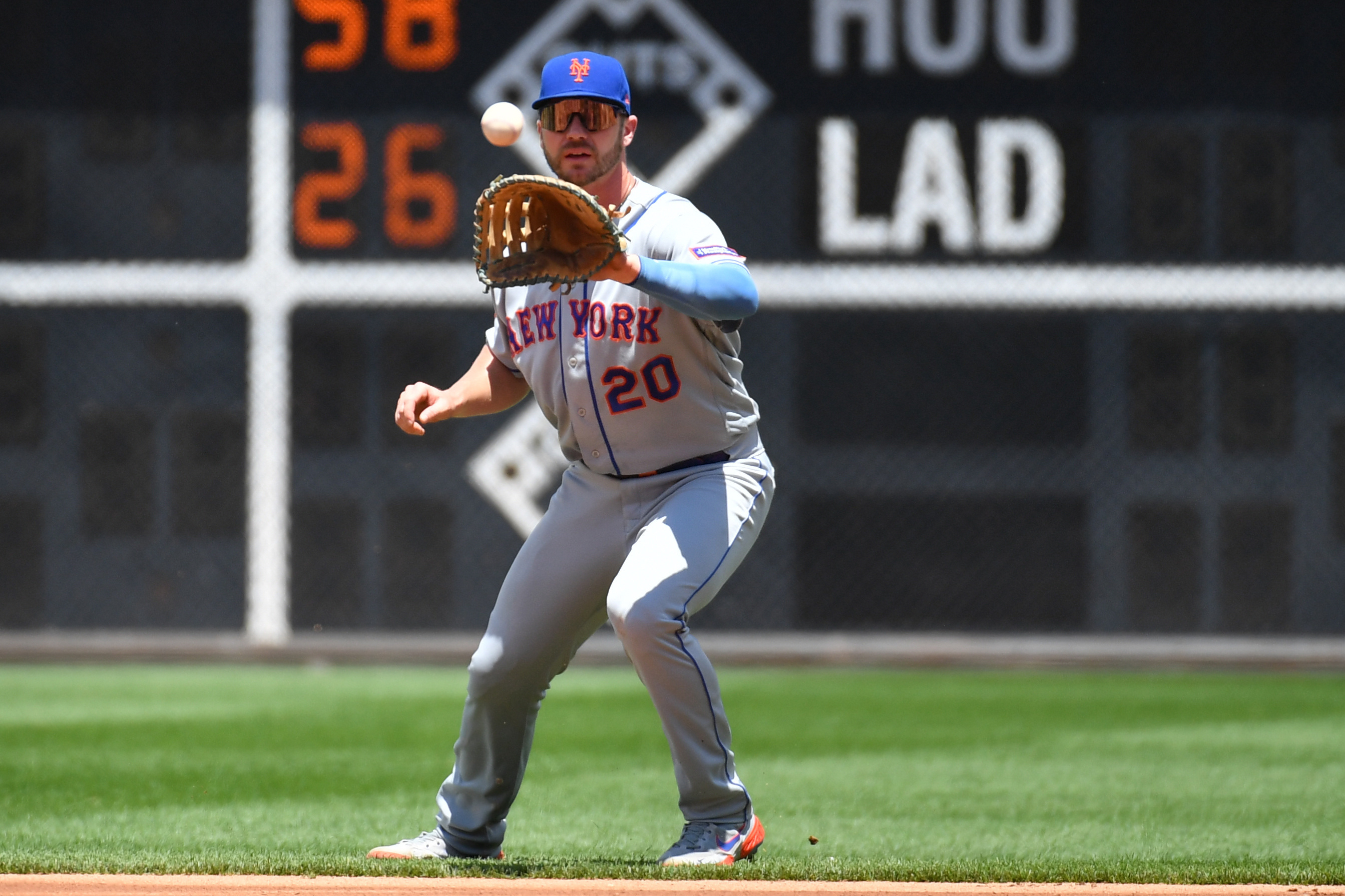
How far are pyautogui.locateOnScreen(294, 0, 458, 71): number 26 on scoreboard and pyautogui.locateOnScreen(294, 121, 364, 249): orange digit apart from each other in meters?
0.32

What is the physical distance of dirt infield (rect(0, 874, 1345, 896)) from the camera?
266 centimetres

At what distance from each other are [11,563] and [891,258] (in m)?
4.29

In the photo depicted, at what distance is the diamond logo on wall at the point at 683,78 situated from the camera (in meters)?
7.97

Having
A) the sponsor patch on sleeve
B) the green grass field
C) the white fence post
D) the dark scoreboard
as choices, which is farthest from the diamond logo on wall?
the sponsor patch on sleeve

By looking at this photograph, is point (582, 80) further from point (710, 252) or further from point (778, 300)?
point (778, 300)

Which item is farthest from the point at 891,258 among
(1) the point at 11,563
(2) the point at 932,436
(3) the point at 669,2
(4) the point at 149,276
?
(1) the point at 11,563

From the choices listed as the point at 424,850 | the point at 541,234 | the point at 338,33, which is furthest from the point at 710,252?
the point at 338,33

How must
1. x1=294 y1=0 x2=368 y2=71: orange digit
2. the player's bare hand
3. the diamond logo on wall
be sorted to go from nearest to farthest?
the player's bare hand
the diamond logo on wall
x1=294 y1=0 x2=368 y2=71: orange digit

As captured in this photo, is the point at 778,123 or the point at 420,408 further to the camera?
the point at 778,123

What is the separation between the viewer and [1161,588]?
789 cm

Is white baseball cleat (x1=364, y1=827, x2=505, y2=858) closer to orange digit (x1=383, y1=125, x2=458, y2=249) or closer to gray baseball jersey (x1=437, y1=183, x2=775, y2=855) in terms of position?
gray baseball jersey (x1=437, y1=183, x2=775, y2=855)

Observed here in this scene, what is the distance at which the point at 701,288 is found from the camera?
2.89 m

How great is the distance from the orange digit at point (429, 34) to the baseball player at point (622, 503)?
502 cm

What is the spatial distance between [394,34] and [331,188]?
0.78 m
